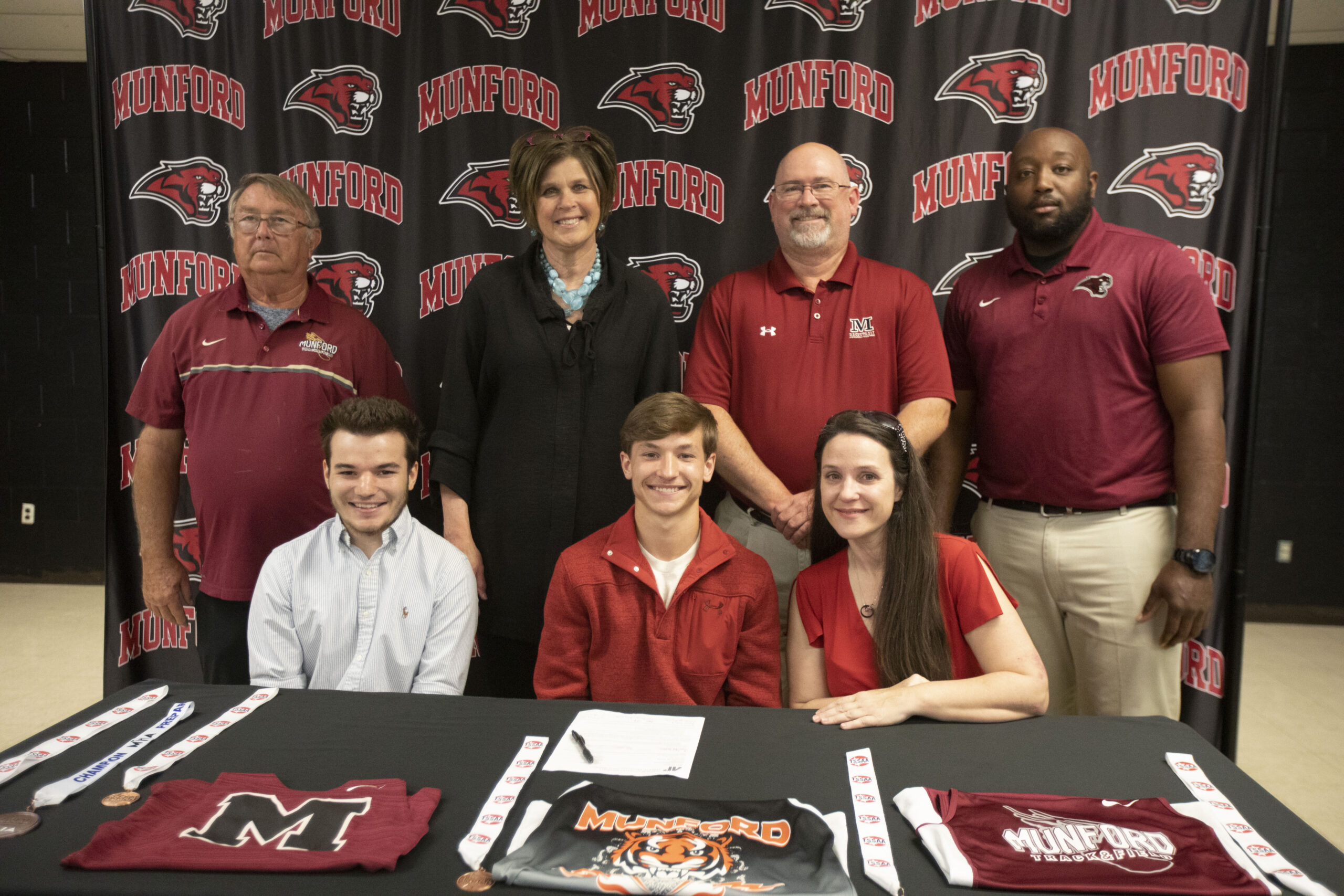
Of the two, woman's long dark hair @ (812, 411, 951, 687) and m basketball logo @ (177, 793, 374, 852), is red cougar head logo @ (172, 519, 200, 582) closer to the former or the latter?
m basketball logo @ (177, 793, 374, 852)

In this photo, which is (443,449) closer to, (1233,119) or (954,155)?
(954,155)

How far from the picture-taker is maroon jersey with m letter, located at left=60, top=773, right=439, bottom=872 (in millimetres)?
1009

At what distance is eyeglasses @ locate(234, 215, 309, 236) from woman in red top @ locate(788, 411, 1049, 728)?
1.65 metres

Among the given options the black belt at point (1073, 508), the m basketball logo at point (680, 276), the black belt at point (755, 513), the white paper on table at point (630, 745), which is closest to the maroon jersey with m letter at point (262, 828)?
the white paper on table at point (630, 745)

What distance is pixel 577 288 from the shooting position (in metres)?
2.32

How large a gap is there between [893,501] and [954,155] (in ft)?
5.12

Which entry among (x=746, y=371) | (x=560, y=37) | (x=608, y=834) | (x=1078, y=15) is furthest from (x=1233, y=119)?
(x=608, y=834)

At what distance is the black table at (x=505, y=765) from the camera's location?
3.31 ft

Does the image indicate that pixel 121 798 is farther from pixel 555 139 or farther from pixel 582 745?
pixel 555 139

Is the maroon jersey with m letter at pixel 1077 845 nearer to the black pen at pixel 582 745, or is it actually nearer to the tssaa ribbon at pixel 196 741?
the black pen at pixel 582 745

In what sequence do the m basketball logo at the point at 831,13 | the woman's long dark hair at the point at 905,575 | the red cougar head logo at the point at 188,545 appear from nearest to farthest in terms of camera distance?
the woman's long dark hair at the point at 905,575, the m basketball logo at the point at 831,13, the red cougar head logo at the point at 188,545

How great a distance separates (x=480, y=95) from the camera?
291cm

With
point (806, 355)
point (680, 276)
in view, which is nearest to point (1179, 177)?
point (806, 355)

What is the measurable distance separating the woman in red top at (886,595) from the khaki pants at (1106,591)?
0.71 meters
